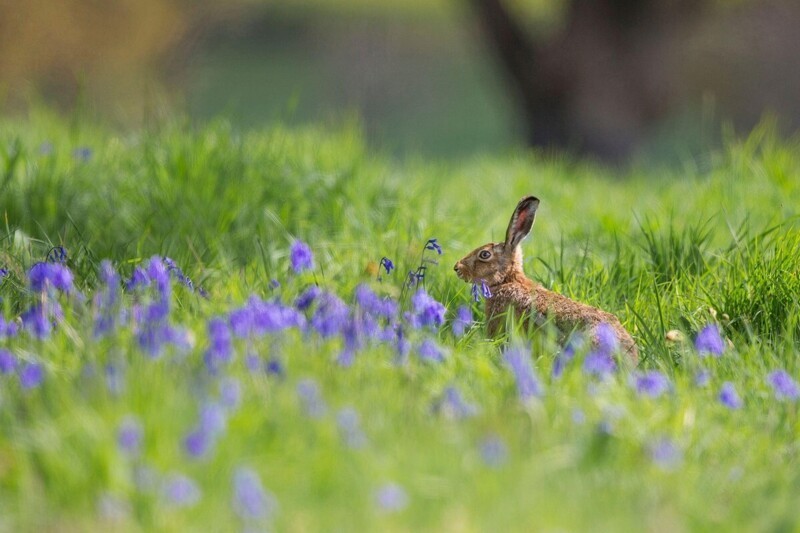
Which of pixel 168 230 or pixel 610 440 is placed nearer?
pixel 610 440

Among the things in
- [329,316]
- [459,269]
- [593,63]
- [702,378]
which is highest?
[329,316]

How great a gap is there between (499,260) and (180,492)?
2419mm

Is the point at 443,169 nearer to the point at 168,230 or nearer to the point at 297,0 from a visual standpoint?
the point at 168,230

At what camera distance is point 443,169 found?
25.7ft

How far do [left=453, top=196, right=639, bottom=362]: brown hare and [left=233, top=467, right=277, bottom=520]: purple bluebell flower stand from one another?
5.42 ft

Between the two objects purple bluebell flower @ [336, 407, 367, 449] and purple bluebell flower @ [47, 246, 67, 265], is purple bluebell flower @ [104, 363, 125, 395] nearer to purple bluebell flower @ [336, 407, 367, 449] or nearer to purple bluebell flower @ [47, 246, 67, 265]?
purple bluebell flower @ [336, 407, 367, 449]

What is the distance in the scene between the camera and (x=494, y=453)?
2.67 metres

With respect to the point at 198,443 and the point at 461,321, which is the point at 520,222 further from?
the point at 198,443

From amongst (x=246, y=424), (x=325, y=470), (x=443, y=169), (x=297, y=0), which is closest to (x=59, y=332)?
(x=246, y=424)

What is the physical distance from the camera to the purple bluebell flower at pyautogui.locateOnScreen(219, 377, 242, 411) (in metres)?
2.72

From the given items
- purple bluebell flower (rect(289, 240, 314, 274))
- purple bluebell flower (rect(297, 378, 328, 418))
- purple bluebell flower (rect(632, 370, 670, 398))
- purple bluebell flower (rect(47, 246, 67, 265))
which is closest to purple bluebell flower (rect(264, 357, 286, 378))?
purple bluebell flower (rect(297, 378, 328, 418))

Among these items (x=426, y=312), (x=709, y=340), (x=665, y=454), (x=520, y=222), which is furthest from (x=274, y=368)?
(x=520, y=222)

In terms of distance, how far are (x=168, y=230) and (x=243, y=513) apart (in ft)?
9.53

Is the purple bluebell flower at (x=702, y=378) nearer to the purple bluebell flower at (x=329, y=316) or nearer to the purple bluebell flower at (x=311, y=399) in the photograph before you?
the purple bluebell flower at (x=329, y=316)
